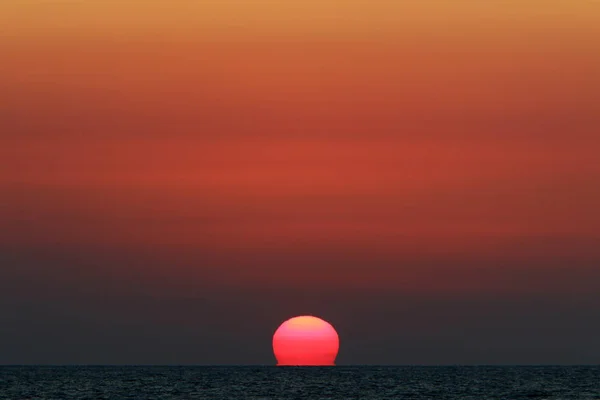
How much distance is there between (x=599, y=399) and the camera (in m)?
123

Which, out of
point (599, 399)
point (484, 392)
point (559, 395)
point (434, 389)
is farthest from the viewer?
point (434, 389)

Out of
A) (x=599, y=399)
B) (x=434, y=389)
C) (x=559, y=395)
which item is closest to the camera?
(x=599, y=399)

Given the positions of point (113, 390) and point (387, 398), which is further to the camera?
point (113, 390)

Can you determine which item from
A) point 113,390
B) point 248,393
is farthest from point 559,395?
point 113,390

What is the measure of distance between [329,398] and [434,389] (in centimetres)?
3409

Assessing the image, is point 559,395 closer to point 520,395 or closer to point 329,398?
point 520,395

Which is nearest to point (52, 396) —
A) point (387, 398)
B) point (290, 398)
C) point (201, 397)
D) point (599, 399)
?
point (201, 397)

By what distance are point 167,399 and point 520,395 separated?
45.5 metres

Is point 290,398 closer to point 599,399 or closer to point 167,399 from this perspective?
point 167,399

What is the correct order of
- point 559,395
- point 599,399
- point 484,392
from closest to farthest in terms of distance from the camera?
1. point 599,399
2. point 559,395
3. point 484,392

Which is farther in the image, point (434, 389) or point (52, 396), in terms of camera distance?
point (434, 389)

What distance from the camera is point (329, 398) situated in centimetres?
12456

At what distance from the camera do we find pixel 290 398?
123500 mm

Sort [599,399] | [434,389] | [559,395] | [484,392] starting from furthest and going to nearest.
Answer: [434,389]
[484,392]
[559,395]
[599,399]
